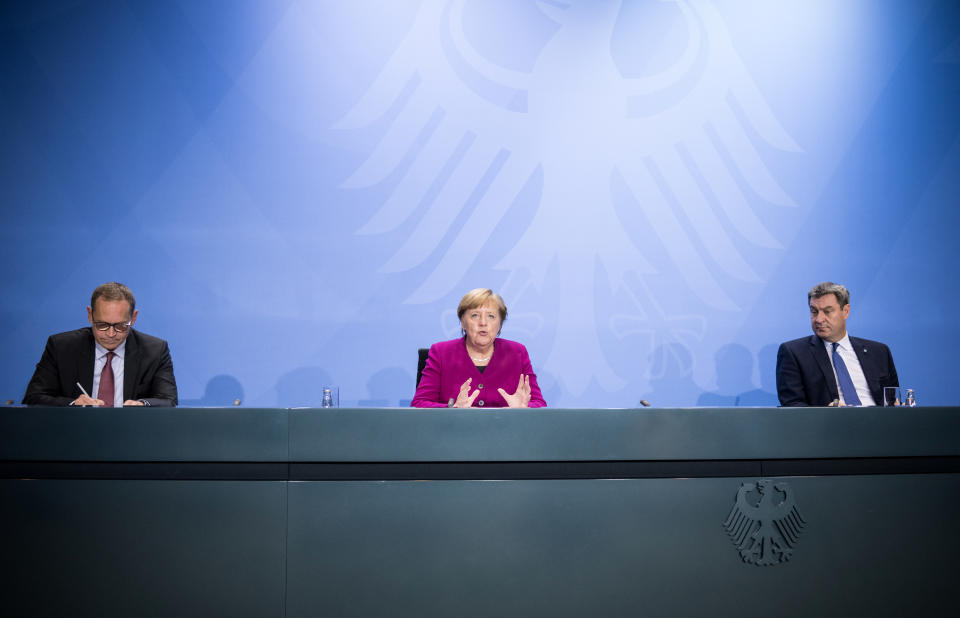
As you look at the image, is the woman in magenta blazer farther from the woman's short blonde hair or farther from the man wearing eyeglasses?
the man wearing eyeglasses

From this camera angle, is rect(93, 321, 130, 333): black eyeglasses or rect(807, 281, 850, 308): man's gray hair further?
rect(807, 281, 850, 308): man's gray hair

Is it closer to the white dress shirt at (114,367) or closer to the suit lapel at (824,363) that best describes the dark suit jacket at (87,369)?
the white dress shirt at (114,367)

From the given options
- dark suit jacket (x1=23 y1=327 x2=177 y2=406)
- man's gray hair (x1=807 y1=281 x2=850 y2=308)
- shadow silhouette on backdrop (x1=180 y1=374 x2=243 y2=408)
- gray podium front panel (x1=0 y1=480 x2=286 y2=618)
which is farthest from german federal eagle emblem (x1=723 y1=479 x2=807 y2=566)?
shadow silhouette on backdrop (x1=180 y1=374 x2=243 y2=408)

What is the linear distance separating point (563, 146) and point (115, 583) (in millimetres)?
2952

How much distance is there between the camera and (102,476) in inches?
64.8

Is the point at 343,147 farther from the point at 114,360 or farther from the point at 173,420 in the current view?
the point at 173,420

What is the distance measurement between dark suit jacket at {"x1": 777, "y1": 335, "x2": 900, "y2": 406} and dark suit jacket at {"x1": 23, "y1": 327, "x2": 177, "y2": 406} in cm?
280

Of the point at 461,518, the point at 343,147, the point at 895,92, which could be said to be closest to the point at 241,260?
the point at 343,147

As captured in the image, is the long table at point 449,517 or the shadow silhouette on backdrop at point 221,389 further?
the shadow silhouette on backdrop at point 221,389

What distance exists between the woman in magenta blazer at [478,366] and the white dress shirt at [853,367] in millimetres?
1487

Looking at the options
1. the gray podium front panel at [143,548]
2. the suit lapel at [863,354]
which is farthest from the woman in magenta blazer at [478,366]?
the suit lapel at [863,354]

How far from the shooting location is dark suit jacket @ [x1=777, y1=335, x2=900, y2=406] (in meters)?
2.89

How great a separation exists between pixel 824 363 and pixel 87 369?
332 centimetres

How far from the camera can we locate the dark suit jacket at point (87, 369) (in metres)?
2.53
